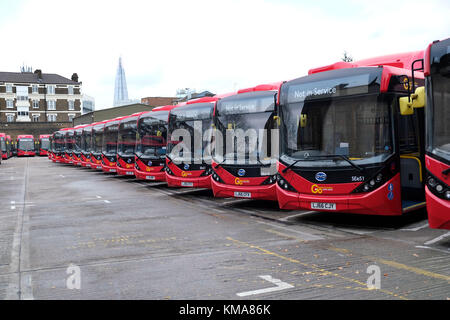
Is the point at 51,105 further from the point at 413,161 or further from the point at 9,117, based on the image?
the point at 413,161

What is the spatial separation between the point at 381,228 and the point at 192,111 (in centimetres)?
819

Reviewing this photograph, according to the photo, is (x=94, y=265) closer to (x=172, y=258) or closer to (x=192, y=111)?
(x=172, y=258)

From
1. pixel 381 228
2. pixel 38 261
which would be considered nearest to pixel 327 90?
pixel 381 228

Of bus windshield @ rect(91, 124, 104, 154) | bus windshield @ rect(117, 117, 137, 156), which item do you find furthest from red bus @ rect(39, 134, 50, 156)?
bus windshield @ rect(117, 117, 137, 156)

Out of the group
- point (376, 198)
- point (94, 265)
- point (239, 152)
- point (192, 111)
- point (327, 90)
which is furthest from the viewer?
point (192, 111)

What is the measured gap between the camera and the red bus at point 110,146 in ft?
83.8

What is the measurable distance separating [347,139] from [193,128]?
24.2 ft

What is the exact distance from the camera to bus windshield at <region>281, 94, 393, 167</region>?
8.45 meters

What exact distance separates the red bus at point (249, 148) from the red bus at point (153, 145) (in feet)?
21.4

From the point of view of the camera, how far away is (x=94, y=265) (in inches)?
254

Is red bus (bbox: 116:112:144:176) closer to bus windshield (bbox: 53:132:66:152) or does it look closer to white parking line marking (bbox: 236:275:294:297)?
white parking line marking (bbox: 236:275:294:297)

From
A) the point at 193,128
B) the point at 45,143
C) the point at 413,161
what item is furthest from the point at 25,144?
the point at 413,161

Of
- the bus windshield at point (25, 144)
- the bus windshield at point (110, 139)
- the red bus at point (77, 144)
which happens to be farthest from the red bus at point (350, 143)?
the bus windshield at point (25, 144)

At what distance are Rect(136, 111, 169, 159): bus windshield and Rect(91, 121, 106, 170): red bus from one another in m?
9.54
